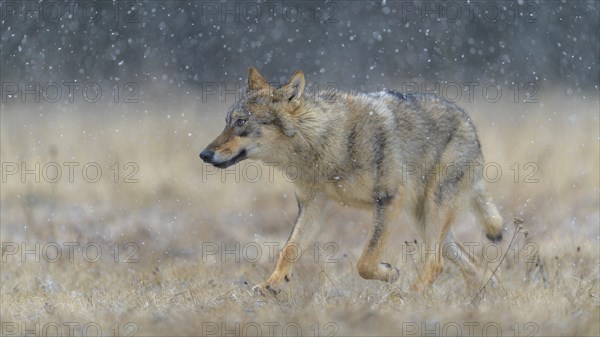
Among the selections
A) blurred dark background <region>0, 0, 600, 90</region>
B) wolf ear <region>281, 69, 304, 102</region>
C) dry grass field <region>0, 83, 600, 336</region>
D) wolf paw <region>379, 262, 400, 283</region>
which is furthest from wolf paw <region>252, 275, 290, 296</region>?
blurred dark background <region>0, 0, 600, 90</region>

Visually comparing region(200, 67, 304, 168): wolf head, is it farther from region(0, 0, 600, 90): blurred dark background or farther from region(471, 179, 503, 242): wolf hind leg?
region(0, 0, 600, 90): blurred dark background

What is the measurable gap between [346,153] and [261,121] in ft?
1.99

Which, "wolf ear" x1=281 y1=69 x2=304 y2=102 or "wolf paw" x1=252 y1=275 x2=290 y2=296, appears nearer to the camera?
"wolf paw" x1=252 y1=275 x2=290 y2=296

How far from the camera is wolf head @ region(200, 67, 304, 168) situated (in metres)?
6.06

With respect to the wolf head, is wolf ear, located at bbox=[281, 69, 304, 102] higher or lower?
higher

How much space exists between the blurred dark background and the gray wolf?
11207 millimetres

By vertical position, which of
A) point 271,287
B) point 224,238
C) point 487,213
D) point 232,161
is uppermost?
point 232,161

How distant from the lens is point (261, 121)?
617 cm

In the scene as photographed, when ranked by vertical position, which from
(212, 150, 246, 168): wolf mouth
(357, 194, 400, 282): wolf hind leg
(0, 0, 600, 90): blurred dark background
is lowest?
(357, 194, 400, 282): wolf hind leg

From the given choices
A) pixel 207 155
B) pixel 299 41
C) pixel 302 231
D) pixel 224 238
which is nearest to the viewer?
pixel 207 155

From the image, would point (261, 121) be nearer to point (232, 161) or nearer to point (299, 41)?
point (232, 161)

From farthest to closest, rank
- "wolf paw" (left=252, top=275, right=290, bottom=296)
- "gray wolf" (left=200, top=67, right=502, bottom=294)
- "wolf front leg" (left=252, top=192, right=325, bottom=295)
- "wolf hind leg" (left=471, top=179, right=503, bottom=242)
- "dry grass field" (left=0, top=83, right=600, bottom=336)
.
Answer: "wolf hind leg" (left=471, top=179, right=503, bottom=242), "wolf front leg" (left=252, top=192, right=325, bottom=295), "gray wolf" (left=200, top=67, right=502, bottom=294), "wolf paw" (left=252, top=275, right=290, bottom=296), "dry grass field" (left=0, top=83, right=600, bottom=336)

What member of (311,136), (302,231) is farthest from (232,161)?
(302,231)

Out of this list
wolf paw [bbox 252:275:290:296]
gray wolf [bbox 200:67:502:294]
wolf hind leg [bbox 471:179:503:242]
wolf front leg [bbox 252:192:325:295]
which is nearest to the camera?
wolf paw [bbox 252:275:290:296]
